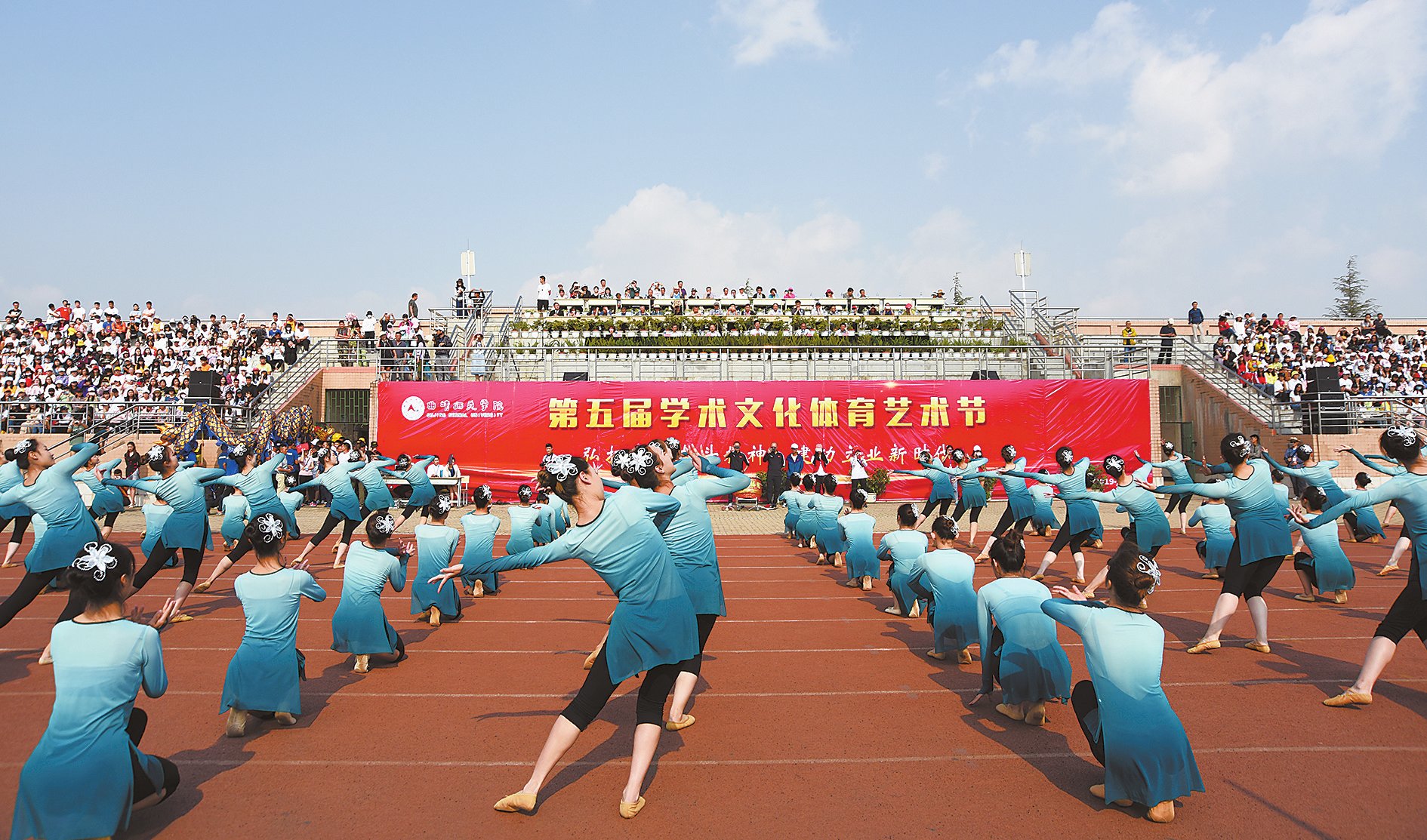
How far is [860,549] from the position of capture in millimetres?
10719

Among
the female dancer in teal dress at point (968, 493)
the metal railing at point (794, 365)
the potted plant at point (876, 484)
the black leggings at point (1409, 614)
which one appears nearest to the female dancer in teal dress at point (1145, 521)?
the black leggings at point (1409, 614)

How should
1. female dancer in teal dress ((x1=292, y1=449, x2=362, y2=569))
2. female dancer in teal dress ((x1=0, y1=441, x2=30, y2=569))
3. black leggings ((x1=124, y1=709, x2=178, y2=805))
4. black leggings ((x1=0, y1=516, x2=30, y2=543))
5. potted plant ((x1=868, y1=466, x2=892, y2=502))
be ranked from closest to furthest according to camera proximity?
black leggings ((x1=124, y1=709, x2=178, y2=805)) < female dancer in teal dress ((x1=0, y1=441, x2=30, y2=569)) < black leggings ((x1=0, y1=516, x2=30, y2=543)) < female dancer in teal dress ((x1=292, y1=449, x2=362, y2=569)) < potted plant ((x1=868, y1=466, x2=892, y2=502))

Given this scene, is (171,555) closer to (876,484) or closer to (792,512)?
(792,512)

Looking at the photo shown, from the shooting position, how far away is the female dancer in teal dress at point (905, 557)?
850cm

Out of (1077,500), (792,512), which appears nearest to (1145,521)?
(1077,500)

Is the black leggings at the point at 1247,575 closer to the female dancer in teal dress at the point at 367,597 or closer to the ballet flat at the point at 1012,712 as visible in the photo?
the ballet flat at the point at 1012,712

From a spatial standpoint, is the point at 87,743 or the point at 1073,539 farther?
the point at 1073,539

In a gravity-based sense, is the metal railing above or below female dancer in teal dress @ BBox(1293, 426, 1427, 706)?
above

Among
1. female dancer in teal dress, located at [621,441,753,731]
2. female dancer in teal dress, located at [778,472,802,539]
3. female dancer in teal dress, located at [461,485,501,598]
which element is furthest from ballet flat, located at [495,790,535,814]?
female dancer in teal dress, located at [778,472,802,539]

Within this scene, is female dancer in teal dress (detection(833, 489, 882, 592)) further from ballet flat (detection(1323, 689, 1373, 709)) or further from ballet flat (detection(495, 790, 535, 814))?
ballet flat (detection(495, 790, 535, 814))

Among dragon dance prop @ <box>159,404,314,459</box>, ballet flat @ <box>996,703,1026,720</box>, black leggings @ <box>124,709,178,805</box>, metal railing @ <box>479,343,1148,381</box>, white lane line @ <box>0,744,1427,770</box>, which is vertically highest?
metal railing @ <box>479,343,1148,381</box>

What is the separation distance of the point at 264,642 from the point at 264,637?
3 cm

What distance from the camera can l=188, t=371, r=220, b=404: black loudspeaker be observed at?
20859 millimetres

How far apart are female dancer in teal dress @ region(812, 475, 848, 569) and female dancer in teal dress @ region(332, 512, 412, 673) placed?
694cm
